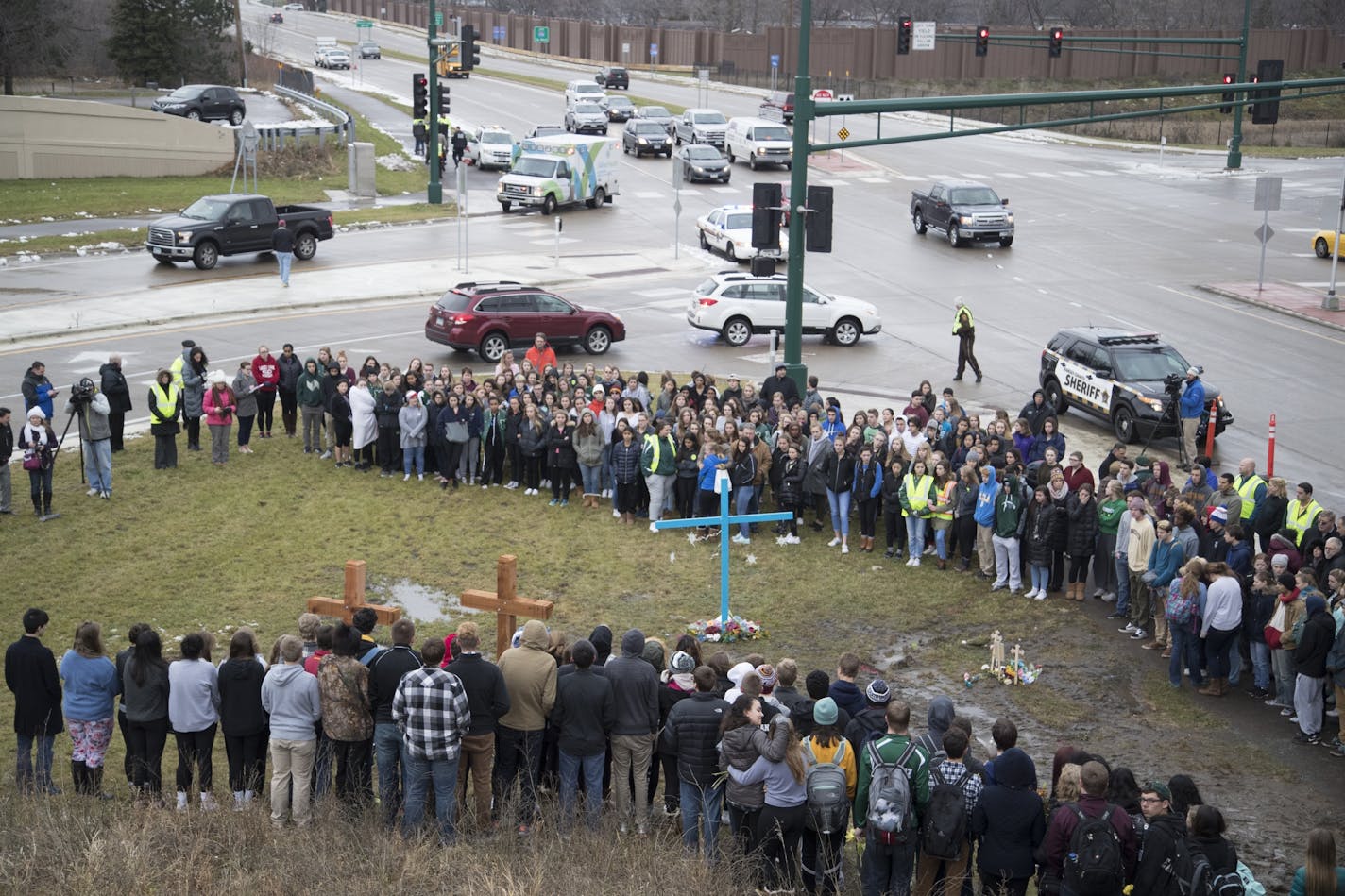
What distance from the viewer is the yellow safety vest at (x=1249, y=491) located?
17.1 metres

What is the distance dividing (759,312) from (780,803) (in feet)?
71.8

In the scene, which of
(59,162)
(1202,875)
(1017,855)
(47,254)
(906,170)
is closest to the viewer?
(1202,875)

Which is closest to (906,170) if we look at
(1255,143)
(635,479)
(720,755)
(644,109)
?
(644,109)

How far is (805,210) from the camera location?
24109 mm

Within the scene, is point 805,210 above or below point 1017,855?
above

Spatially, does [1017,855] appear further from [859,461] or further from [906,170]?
[906,170]

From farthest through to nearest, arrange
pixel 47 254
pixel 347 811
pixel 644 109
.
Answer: pixel 644 109
pixel 47 254
pixel 347 811

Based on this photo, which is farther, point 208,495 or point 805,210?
point 805,210

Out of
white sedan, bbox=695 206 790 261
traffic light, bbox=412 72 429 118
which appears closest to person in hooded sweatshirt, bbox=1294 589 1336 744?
white sedan, bbox=695 206 790 261

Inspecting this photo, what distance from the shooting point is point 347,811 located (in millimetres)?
10703

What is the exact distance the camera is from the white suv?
3097cm

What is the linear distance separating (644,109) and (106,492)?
50.5 meters

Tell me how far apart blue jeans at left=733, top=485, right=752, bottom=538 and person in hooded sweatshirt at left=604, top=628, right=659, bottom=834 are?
324 inches

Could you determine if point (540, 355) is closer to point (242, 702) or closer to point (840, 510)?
point (840, 510)
